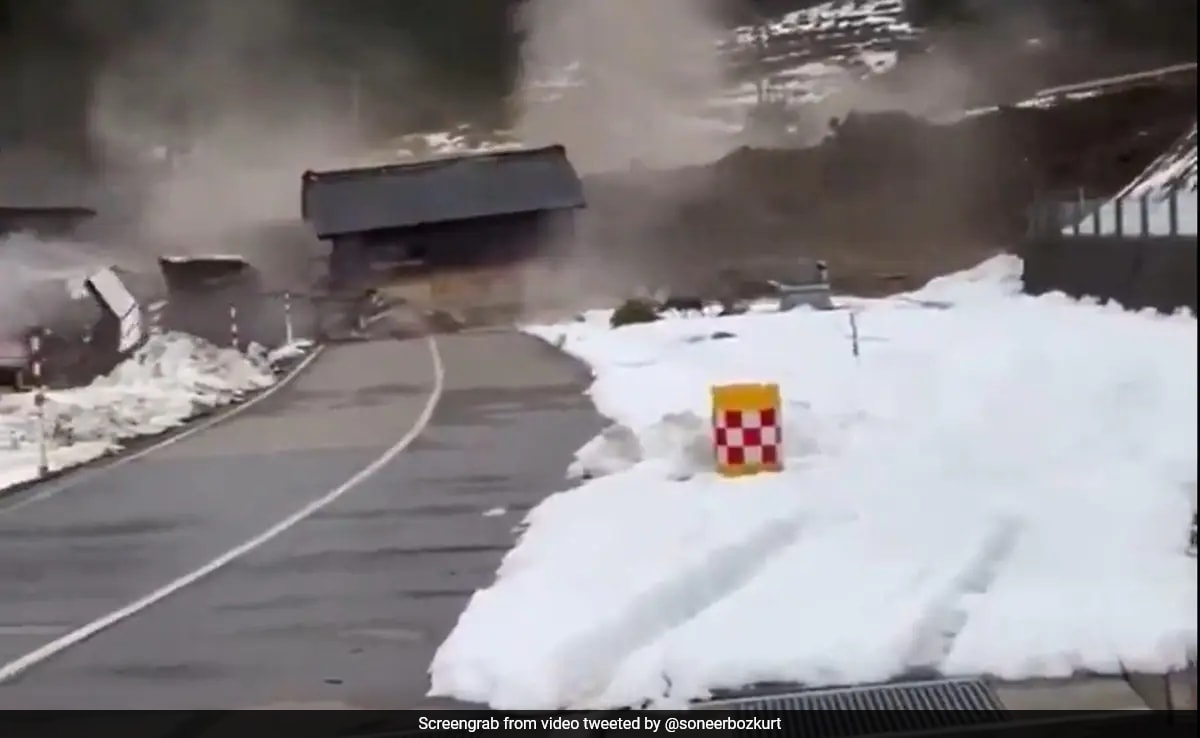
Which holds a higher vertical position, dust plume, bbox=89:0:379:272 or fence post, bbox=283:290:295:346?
dust plume, bbox=89:0:379:272

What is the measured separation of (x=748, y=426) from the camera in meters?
2.43

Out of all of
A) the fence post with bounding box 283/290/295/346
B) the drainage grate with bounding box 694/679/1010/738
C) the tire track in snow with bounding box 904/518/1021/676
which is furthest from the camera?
the fence post with bounding box 283/290/295/346

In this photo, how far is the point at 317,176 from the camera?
2.38 metres

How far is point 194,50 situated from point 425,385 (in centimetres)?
71

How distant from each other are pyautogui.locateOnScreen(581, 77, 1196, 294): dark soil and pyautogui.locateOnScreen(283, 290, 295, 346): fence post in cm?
53

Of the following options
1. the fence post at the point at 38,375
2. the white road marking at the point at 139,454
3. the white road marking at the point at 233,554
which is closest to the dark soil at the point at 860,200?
the white road marking at the point at 233,554

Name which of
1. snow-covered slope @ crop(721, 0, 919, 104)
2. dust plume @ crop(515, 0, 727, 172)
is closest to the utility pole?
dust plume @ crop(515, 0, 727, 172)

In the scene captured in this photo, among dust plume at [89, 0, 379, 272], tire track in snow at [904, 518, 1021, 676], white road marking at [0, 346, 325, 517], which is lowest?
tire track in snow at [904, 518, 1021, 676]

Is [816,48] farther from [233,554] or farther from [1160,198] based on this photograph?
[233,554]

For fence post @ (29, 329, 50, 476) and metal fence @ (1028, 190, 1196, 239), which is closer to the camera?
metal fence @ (1028, 190, 1196, 239)

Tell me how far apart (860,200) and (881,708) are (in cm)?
84

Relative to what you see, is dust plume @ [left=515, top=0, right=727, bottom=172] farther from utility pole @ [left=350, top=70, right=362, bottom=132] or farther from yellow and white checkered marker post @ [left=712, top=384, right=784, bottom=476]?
yellow and white checkered marker post @ [left=712, top=384, right=784, bottom=476]

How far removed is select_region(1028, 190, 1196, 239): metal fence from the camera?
206cm

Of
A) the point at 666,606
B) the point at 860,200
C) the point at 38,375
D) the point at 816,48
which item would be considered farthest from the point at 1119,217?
the point at 38,375
